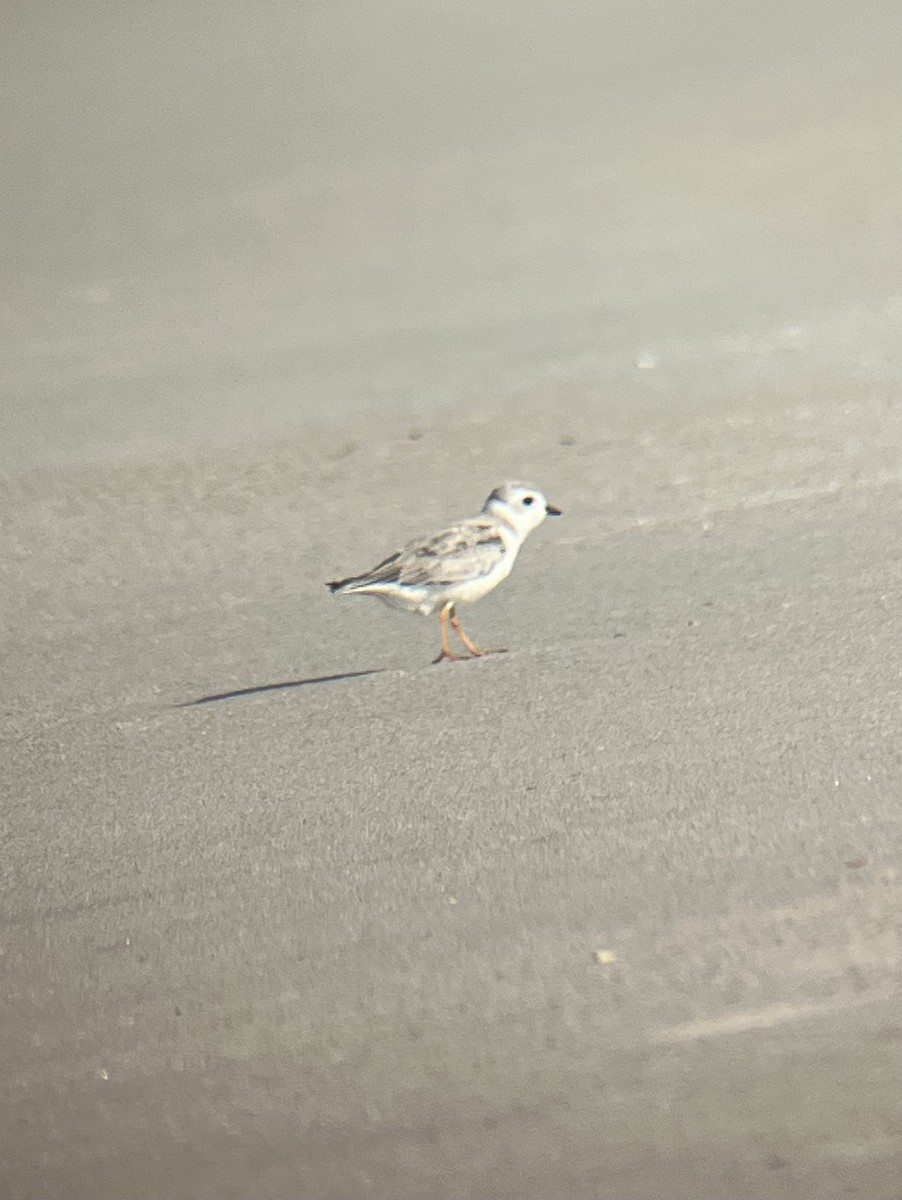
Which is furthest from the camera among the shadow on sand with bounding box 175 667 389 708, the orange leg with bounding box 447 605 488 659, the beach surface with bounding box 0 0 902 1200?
the orange leg with bounding box 447 605 488 659

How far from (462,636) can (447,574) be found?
0.86 ft

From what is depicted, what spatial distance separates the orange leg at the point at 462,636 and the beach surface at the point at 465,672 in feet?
0.37

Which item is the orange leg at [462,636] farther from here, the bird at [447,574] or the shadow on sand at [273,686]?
the shadow on sand at [273,686]

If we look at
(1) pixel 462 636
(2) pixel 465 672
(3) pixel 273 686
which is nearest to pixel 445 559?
(1) pixel 462 636

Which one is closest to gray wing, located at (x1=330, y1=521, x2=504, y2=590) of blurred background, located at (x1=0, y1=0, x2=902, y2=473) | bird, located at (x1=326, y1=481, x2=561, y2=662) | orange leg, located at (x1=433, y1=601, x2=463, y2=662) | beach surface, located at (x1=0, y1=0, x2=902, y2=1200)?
bird, located at (x1=326, y1=481, x2=561, y2=662)

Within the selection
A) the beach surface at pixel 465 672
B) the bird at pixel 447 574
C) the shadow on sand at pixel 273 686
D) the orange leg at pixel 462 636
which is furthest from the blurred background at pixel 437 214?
the shadow on sand at pixel 273 686

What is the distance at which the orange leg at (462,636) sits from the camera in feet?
21.3

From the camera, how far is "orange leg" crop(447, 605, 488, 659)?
256 inches

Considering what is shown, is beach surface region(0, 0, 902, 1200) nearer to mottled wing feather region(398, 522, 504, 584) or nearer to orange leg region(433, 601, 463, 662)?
orange leg region(433, 601, 463, 662)

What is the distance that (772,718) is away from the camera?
571cm

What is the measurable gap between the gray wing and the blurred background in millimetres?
2255

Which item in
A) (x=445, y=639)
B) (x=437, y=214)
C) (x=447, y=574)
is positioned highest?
(x=447, y=574)

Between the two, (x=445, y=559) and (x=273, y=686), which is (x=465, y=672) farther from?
(x=273, y=686)

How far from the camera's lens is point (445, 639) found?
6.59m
